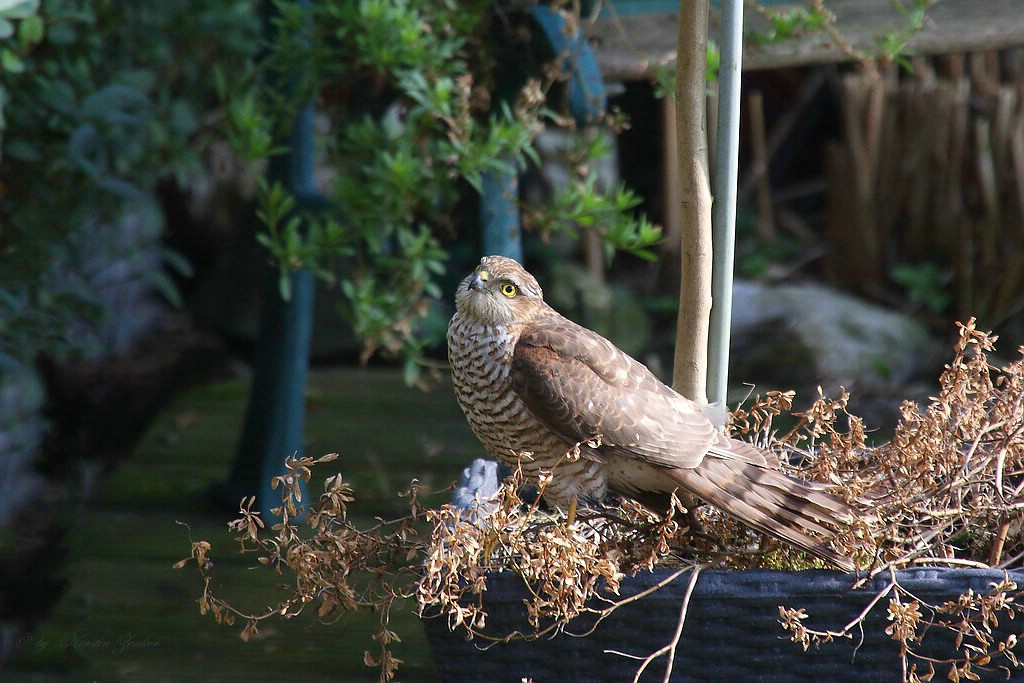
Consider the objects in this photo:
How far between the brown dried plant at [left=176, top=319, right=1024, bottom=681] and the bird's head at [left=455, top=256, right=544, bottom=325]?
0.28 metres

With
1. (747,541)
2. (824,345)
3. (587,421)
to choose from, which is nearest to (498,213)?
(587,421)


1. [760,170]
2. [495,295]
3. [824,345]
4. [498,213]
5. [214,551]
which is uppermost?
[760,170]

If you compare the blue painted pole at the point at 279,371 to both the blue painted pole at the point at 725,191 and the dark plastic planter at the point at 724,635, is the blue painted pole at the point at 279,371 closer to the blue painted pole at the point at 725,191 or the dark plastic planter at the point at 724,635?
the blue painted pole at the point at 725,191

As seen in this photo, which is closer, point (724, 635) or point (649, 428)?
point (724, 635)

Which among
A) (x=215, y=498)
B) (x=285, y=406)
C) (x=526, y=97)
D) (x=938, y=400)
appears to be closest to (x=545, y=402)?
(x=938, y=400)

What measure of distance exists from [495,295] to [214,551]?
159cm

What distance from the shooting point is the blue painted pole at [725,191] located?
5.09 ft

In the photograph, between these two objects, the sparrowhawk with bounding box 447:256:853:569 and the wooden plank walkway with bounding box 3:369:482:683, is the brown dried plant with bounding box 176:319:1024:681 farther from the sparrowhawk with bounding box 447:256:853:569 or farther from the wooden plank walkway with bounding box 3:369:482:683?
the wooden plank walkway with bounding box 3:369:482:683

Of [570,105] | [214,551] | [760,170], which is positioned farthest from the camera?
[760,170]

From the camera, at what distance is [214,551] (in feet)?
9.46

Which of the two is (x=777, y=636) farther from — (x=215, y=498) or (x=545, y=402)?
(x=215, y=498)

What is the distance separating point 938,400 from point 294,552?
0.87 meters

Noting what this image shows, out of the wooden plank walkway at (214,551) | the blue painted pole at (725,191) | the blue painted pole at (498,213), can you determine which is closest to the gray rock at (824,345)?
the wooden plank walkway at (214,551)

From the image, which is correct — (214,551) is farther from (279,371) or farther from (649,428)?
(649,428)
